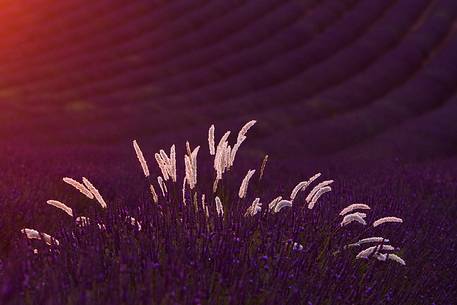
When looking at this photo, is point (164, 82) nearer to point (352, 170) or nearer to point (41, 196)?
point (352, 170)

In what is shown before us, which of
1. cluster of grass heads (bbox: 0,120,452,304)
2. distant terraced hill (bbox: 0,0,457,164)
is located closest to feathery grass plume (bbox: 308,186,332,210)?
cluster of grass heads (bbox: 0,120,452,304)

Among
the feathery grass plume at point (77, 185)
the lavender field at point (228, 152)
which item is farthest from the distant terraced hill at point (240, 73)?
the feathery grass plume at point (77, 185)

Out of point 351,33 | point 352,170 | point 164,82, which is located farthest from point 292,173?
point 351,33

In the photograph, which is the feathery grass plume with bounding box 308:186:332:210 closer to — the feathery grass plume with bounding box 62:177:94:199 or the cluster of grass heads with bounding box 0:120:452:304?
the cluster of grass heads with bounding box 0:120:452:304

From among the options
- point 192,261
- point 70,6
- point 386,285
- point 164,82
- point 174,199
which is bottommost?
point 386,285

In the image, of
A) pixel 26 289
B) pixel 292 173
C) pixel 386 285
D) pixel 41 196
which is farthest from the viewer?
pixel 292 173

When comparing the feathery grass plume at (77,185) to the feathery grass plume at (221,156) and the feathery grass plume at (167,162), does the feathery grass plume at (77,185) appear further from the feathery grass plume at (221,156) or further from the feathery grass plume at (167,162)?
the feathery grass plume at (221,156)
